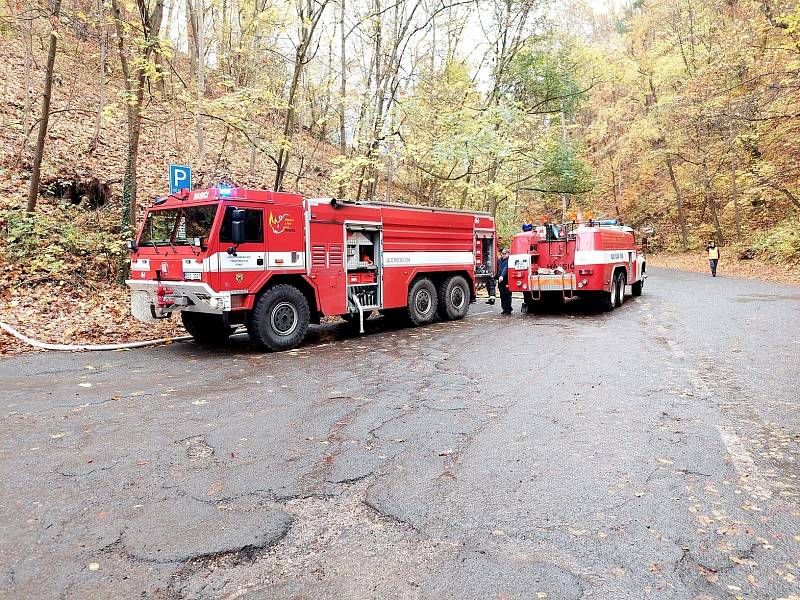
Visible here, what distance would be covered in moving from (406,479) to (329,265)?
6.80m

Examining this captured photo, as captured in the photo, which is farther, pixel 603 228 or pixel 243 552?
pixel 603 228

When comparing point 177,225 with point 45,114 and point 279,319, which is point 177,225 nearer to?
point 279,319

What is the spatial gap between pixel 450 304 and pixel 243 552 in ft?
34.5

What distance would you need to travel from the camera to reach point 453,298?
1344 cm

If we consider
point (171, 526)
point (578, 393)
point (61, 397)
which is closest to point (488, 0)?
point (578, 393)

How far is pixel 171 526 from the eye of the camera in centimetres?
327

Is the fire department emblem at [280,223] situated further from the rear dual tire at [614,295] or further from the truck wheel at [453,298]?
the rear dual tire at [614,295]

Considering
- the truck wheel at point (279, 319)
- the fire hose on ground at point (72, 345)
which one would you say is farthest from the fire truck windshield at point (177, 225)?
the fire hose on ground at point (72, 345)

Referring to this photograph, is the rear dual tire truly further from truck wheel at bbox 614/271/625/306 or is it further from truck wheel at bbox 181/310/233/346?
truck wheel at bbox 181/310/233/346

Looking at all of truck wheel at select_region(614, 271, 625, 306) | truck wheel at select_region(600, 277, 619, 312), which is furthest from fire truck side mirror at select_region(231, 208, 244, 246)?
truck wheel at select_region(614, 271, 625, 306)

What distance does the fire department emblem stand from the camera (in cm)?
934

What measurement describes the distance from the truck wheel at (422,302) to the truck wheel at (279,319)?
3.05m

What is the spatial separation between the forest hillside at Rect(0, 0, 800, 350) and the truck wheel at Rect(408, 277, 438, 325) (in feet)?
13.5

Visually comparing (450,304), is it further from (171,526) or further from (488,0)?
(488,0)
